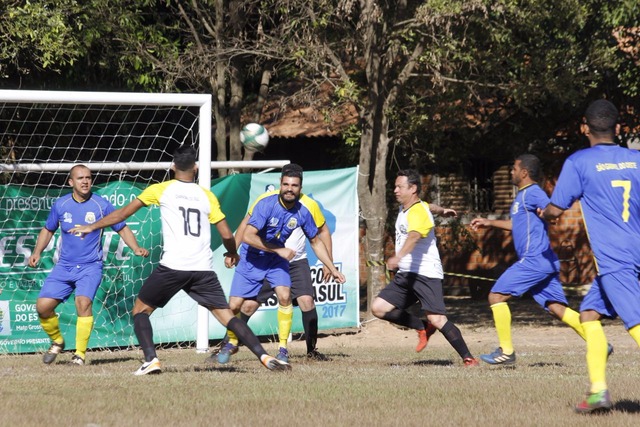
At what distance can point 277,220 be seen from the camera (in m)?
11.1

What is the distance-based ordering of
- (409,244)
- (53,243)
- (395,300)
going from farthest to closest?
(53,243)
(395,300)
(409,244)

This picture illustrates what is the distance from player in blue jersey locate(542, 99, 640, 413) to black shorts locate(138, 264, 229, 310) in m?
3.34

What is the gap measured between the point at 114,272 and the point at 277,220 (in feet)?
12.9

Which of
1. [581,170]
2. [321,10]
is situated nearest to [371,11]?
[321,10]

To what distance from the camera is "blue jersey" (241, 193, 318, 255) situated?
11.0 metres

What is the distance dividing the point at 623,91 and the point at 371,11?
6779 millimetres

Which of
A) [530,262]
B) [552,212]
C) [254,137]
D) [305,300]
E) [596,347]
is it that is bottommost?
[596,347]

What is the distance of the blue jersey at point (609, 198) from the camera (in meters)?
7.56

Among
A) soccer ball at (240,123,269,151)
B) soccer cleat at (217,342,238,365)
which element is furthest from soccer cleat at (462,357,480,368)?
soccer ball at (240,123,269,151)

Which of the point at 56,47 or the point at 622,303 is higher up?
the point at 56,47

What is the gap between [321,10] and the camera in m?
16.8

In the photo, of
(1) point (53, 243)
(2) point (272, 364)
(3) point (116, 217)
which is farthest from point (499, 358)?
(1) point (53, 243)

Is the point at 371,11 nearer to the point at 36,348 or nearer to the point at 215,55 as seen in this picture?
the point at 215,55

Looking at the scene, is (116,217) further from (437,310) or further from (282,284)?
(437,310)
